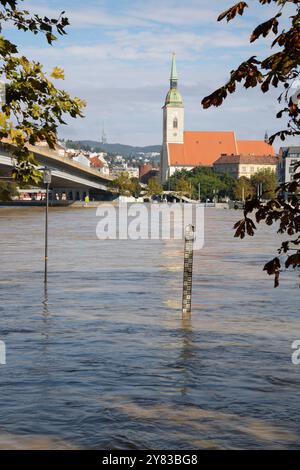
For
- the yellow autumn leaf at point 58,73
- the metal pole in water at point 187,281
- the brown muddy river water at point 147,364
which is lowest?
the brown muddy river water at point 147,364

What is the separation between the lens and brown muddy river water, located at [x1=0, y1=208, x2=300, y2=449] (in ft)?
31.2

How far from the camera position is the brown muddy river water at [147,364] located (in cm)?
951

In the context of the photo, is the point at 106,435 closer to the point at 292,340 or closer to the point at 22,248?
the point at 292,340

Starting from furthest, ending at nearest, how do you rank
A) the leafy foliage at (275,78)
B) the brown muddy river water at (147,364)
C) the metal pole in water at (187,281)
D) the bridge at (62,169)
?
the bridge at (62,169), the metal pole in water at (187,281), the brown muddy river water at (147,364), the leafy foliage at (275,78)

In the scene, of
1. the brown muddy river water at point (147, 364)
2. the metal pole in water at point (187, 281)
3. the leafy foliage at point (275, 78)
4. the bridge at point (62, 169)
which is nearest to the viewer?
the leafy foliage at point (275, 78)

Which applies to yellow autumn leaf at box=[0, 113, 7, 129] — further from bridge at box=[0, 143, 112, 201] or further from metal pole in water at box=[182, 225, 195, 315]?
bridge at box=[0, 143, 112, 201]

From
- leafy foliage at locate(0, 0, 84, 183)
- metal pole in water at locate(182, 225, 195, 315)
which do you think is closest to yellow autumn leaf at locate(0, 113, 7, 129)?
leafy foliage at locate(0, 0, 84, 183)

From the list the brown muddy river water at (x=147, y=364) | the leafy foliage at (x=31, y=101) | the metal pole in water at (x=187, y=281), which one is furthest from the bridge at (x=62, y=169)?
the leafy foliage at (x=31, y=101)

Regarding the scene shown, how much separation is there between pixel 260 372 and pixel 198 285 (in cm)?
1206

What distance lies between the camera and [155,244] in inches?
1762

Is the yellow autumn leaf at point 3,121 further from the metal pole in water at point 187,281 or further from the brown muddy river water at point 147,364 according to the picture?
the metal pole in water at point 187,281

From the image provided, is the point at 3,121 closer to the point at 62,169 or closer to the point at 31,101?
the point at 31,101

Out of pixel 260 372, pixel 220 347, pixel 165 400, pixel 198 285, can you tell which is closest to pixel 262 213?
pixel 165 400
